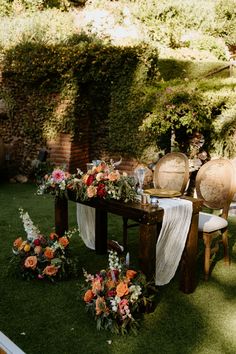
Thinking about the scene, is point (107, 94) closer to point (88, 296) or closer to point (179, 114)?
point (179, 114)

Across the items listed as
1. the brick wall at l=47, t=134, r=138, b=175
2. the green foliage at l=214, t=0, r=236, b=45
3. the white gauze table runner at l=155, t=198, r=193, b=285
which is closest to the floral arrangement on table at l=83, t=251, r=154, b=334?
the white gauze table runner at l=155, t=198, r=193, b=285

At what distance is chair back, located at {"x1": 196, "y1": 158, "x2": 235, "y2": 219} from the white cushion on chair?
0.21m

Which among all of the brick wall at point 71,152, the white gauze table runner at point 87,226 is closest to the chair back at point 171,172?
the white gauze table runner at point 87,226

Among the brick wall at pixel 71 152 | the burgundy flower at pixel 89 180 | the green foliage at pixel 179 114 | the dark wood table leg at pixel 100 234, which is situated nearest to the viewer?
the burgundy flower at pixel 89 180

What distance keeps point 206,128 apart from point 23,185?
12.1 ft

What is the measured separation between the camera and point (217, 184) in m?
4.51

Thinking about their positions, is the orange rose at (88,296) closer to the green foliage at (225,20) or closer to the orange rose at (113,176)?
the orange rose at (113,176)

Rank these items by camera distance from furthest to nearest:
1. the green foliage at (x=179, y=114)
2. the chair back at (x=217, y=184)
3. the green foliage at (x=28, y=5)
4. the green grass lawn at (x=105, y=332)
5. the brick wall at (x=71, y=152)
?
1. the green foliage at (x=28, y=5)
2. the brick wall at (x=71, y=152)
3. the green foliage at (x=179, y=114)
4. the chair back at (x=217, y=184)
5. the green grass lawn at (x=105, y=332)

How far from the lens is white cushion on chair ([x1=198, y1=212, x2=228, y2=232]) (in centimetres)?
416

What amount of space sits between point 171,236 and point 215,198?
113 cm

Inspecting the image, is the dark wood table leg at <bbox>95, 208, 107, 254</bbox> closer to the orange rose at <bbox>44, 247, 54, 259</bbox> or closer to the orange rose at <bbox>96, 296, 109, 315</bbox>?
the orange rose at <bbox>44, 247, 54, 259</bbox>

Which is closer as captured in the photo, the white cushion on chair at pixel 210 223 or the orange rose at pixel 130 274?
the orange rose at pixel 130 274

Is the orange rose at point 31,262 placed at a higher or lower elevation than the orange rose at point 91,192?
lower

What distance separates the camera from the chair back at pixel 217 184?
442 cm
